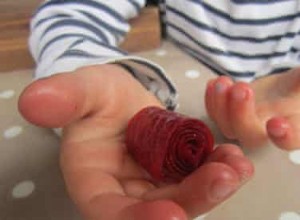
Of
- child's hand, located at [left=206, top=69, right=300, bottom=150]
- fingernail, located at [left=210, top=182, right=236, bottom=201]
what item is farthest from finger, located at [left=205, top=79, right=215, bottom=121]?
fingernail, located at [left=210, top=182, right=236, bottom=201]

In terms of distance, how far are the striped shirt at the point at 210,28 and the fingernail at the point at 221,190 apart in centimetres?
19

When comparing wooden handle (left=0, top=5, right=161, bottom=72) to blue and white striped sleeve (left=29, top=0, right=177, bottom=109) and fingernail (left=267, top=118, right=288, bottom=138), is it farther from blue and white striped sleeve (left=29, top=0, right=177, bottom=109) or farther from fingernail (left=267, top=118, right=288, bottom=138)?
fingernail (left=267, top=118, right=288, bottom=138)

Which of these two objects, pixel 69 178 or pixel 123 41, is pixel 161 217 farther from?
pixel 123 41

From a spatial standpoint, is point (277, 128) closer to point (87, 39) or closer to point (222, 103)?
point (222, 103)

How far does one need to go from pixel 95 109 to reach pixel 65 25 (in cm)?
12

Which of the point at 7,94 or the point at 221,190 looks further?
the point at 7,94

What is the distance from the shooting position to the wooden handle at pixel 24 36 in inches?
15.8

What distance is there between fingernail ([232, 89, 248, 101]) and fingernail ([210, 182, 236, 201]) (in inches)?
3.3

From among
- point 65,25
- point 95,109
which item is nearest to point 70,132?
point 95,109

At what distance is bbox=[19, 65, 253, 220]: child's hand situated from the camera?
0.21 meters

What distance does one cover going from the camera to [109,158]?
10.7 inches

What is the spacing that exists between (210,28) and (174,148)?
8.2 inches

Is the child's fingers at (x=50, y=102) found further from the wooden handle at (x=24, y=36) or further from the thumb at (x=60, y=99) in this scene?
the wooden handle at (x=24, y=36)

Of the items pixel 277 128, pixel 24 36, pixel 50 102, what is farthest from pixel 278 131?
pixel 24 36
